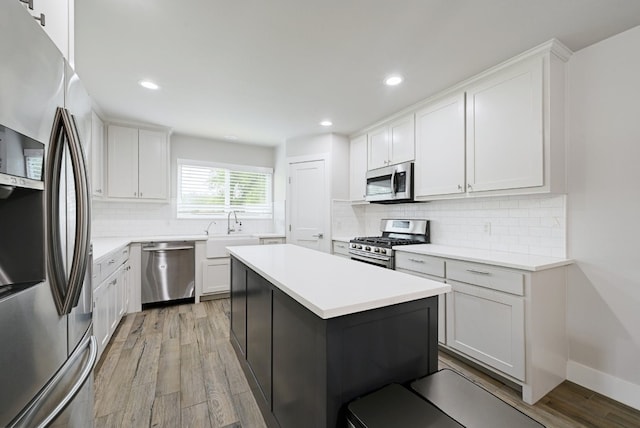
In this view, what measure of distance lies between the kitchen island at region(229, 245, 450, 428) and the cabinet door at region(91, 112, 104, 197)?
2787mm

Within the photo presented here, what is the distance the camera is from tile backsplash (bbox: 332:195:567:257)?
226 centimetres

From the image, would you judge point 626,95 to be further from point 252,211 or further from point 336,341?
point 252,211

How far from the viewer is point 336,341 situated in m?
1.05

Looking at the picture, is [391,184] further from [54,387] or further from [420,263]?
[54,387]

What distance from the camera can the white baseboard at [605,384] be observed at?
1.85m

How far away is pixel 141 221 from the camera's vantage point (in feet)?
13.5

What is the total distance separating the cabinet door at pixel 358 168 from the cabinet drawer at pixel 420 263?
4.77 ft

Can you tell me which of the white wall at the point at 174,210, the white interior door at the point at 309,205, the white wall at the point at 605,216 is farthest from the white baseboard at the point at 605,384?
the white wall at the point at 174,210

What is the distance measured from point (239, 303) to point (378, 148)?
8.67 feet

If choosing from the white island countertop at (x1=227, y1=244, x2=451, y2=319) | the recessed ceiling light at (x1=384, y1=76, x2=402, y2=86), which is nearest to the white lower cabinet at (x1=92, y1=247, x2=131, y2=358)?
the white island countertop at (x1=227, y1=244, x2=451, y2=319)

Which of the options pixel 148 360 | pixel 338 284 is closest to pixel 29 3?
pixel 338 284

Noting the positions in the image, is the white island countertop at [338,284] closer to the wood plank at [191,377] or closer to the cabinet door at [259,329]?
the cabinet door at [259,329]

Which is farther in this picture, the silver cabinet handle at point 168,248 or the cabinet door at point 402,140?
the silver cabinet handle at point 168,248

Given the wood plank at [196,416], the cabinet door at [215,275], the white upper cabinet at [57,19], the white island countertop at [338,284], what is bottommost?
the wood plank at [196,416]
